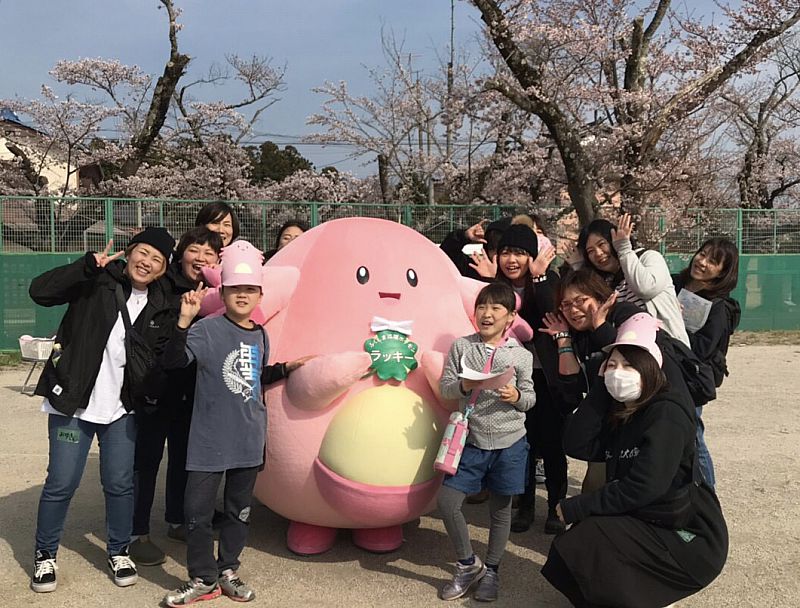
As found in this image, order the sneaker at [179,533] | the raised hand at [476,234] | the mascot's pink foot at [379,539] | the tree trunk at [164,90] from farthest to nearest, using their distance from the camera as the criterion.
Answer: the tree trunk at [164,90] < the raised hand at [476,234] < the sneaker at [179,533] < the mascot's pink foot at [379,539]

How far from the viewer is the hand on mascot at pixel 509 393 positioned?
346 centimetres

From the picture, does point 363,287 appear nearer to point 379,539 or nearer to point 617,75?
point 379,539

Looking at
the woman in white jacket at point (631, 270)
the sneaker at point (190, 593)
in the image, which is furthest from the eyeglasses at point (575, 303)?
the sneaker at point (190, 593)

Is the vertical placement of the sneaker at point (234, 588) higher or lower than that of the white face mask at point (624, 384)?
lower

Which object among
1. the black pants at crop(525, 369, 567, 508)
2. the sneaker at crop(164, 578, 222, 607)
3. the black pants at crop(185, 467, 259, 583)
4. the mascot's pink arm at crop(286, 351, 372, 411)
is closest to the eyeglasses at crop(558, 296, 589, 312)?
the black pants at crop(525, 369, 567, 508)

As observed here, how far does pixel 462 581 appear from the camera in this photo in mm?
3617

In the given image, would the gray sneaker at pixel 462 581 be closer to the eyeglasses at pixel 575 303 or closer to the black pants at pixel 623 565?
the black pants at pixel 623 565

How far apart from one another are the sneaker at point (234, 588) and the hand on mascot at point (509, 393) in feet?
4.86

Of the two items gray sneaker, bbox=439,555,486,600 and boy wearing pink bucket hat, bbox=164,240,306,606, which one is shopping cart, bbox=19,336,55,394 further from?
gray sneaker, bbox=439,555,486,600

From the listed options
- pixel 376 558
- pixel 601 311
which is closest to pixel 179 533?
pixel 376 558

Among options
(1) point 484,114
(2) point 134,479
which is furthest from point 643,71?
(2) point 134,479

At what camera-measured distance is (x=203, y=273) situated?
3.96 metres

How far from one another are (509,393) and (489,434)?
0.77ft

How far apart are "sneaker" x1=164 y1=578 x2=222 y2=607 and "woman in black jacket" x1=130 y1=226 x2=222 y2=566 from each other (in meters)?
0.61
